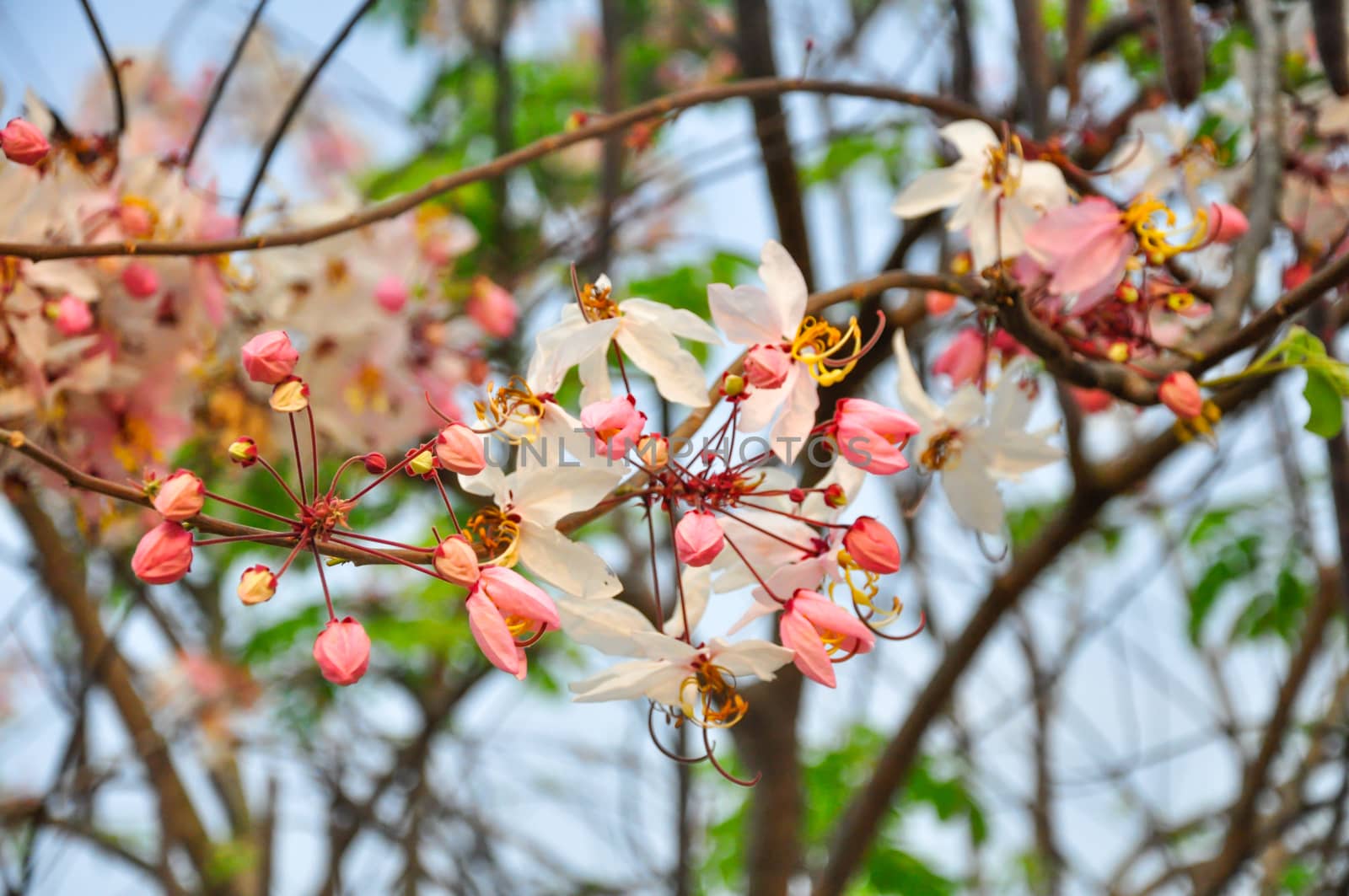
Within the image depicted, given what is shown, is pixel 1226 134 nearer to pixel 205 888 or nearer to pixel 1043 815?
pixel 1043 815

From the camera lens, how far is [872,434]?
2.40 feet

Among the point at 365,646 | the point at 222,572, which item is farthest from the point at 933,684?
the point at 222,572

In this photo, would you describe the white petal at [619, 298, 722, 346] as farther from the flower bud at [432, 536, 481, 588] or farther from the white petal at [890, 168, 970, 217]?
the white petal at [890, 168, 970, 217]

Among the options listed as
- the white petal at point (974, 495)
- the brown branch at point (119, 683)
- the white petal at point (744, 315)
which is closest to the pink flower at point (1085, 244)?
the white petal at point (974, 495)

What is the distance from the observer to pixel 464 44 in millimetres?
3348

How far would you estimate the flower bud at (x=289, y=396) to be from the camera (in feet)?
2.21

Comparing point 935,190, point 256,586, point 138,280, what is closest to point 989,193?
point 935,190

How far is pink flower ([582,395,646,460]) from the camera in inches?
27.0

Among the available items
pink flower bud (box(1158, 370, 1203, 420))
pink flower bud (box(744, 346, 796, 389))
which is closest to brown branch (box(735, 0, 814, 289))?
pink flower bud (box(1158, 370, 1203, 420))

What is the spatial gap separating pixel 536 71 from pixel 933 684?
8.49ft

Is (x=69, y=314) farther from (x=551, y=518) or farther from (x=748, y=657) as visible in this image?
(x=748, y=657)

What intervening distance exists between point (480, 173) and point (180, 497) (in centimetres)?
48

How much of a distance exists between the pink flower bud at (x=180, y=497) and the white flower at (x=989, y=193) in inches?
26.0

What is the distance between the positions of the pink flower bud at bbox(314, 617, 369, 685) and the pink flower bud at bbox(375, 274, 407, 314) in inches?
39.5
